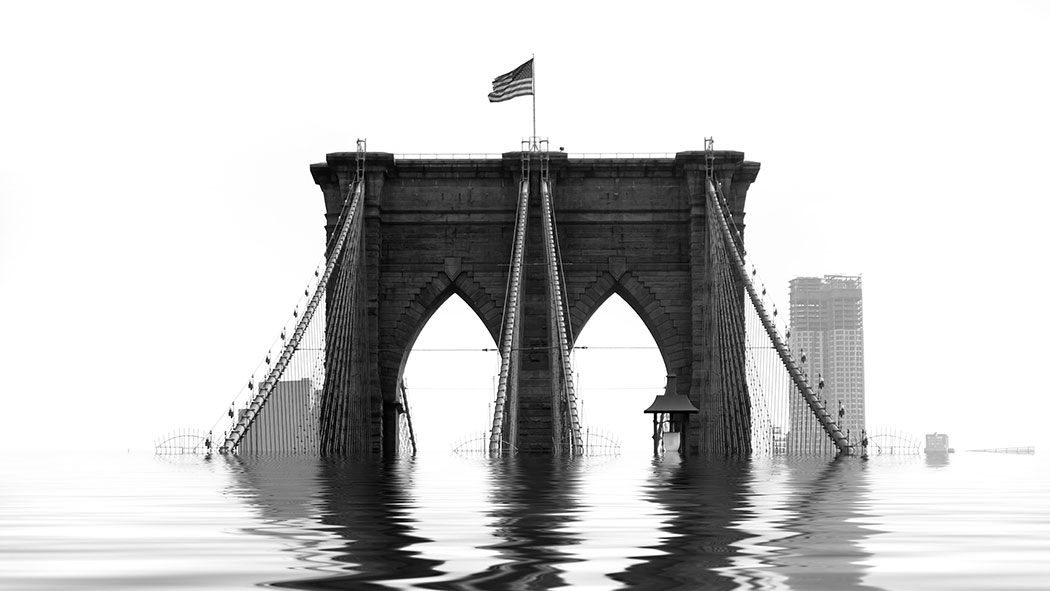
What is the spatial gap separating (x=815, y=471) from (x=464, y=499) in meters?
12.1

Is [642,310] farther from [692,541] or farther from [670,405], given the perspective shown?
[692,541]

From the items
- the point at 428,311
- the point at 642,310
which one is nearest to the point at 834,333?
the point at 642,310

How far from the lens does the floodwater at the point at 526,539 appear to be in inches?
269

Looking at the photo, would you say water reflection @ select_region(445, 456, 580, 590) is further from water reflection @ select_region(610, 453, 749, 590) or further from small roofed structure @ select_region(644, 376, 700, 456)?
small roofed structure @ select_region(644, 376, 700, 456)

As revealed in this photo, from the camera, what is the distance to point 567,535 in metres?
9.60

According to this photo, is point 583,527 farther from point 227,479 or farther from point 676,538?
point 227,479

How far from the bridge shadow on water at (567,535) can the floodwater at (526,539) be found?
0.06 feet

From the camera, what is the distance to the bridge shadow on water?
6.82m

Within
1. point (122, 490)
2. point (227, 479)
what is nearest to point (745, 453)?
point (227, 479)

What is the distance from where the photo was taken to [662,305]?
51219 millimetres

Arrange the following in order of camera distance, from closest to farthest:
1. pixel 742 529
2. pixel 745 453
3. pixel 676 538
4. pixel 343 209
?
pixel 676 538 < pixel 742 529 < pixel 745 453 < pixel 343 209

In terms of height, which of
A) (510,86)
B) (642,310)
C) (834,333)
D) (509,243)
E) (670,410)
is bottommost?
(670,410)

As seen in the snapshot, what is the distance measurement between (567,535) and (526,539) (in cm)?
42

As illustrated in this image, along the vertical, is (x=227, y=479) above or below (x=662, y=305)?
below
